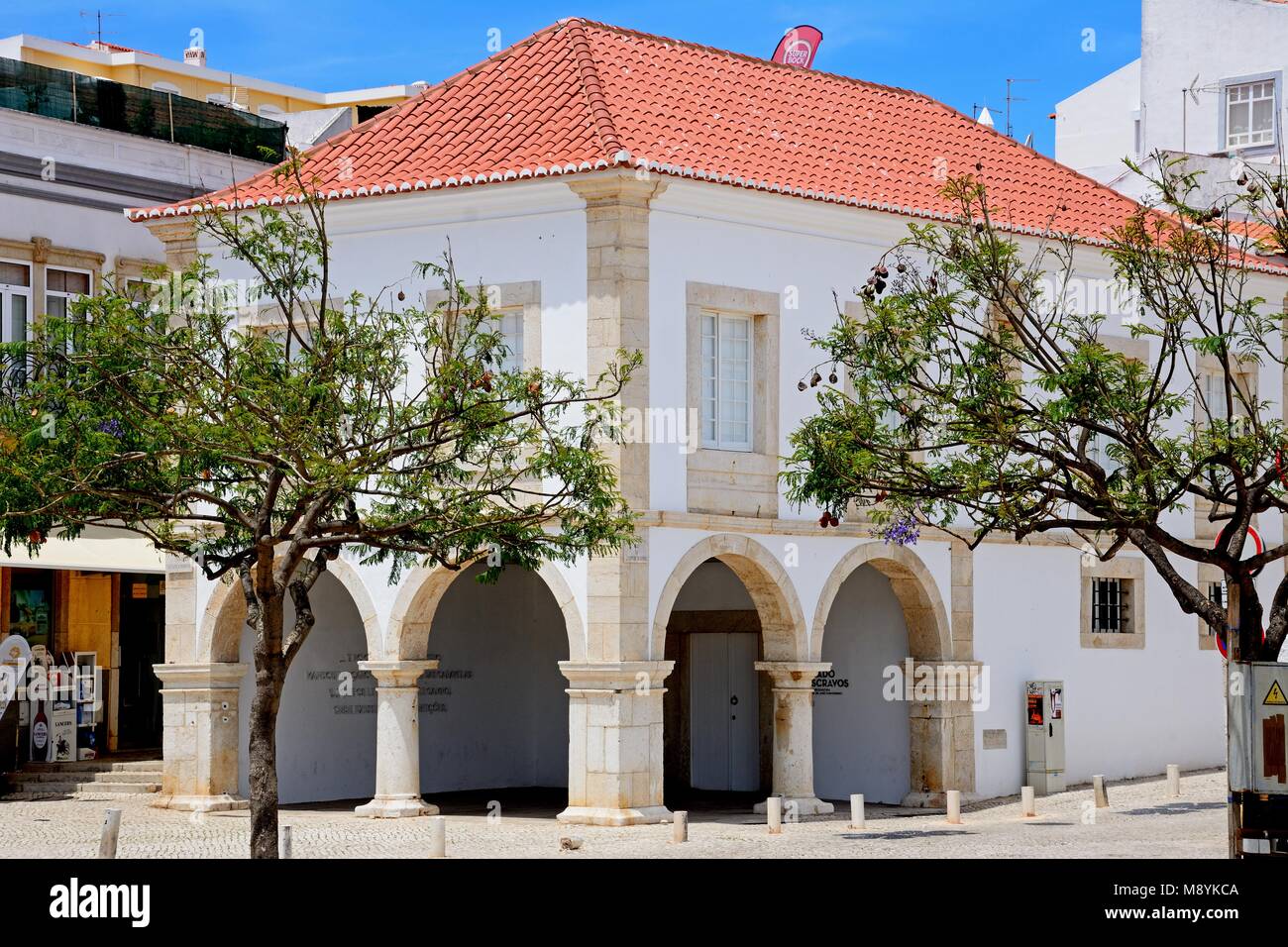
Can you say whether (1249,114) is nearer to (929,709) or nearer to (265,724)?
(929,709)

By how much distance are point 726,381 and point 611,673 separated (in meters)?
3.83

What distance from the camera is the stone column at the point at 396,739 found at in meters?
23.0

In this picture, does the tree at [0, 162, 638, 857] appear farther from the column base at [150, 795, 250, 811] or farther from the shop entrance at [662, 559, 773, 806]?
the shop entrance at [662, 559, 773, 806]

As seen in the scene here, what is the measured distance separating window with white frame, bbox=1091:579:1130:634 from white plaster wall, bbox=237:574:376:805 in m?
9.75

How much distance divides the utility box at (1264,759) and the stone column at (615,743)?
759 centimetres

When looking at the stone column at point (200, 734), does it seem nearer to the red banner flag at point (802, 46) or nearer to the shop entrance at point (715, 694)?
the shop entrance at point (715, 694)

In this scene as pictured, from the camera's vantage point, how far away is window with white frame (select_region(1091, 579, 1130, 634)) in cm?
2703

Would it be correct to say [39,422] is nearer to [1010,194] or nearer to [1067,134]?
[1010,194]

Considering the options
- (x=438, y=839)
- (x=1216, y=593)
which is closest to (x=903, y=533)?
(x=438, y=839)

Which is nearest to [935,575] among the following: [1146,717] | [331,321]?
[1146,717]

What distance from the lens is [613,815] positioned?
2138cm

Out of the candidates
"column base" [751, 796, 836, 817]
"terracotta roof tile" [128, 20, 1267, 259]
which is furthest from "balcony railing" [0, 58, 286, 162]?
"column base" [751, 796, 836, 817]

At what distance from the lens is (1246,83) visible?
1439 inches
